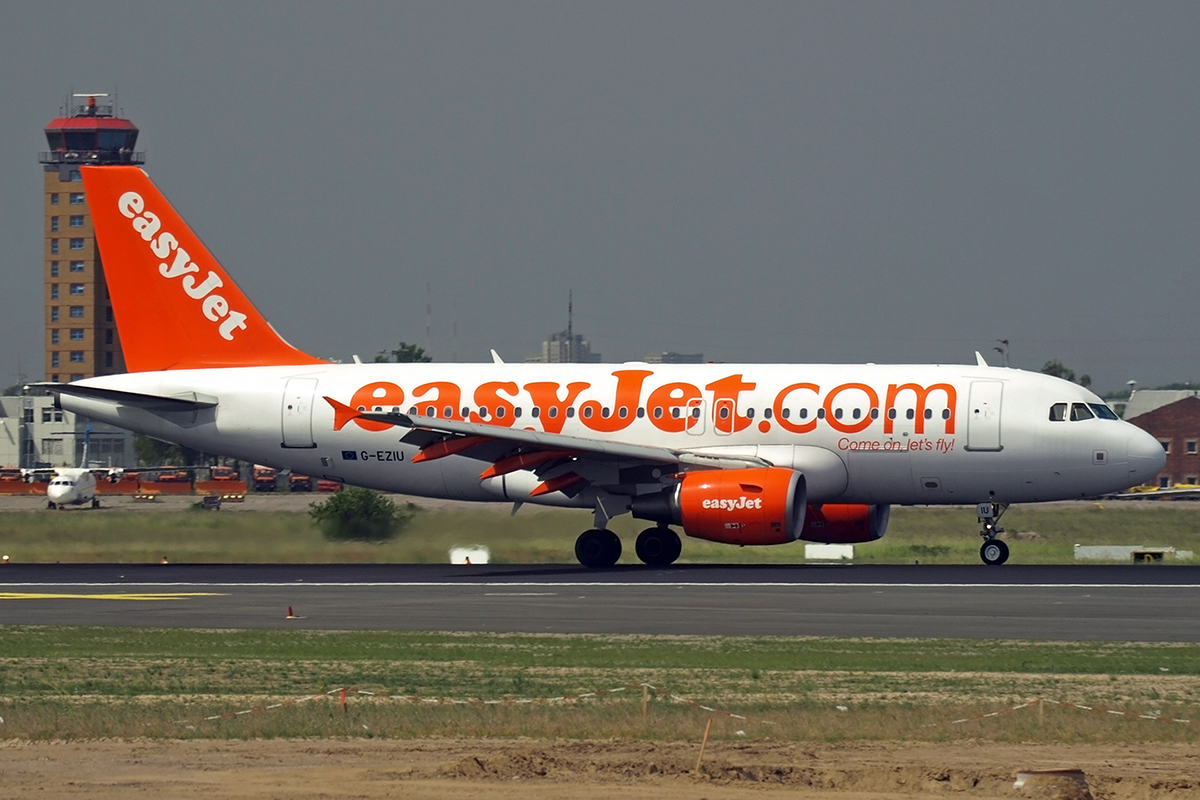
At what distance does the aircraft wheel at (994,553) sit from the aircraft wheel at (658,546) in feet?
Result: 19.8

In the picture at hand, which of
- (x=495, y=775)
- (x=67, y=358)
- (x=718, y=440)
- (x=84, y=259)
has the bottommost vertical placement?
(x=495, y=775)

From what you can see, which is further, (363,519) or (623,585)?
(363,519)

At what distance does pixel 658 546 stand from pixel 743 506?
3.90 metres

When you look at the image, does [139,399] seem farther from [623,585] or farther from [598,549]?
[623,585]

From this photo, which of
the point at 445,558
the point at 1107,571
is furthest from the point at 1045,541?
the point at 445,558

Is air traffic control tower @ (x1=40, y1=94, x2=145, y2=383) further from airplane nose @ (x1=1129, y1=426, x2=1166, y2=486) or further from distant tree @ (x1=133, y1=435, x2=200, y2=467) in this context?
airplane nose @ (x1=1129, y1=426, x2=1166, y2=486)

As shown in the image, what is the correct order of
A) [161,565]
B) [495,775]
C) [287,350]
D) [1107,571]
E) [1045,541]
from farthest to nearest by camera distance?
[1045,541], [287,350], [161,565], [1107,571], [495,775]

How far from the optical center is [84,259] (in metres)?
150

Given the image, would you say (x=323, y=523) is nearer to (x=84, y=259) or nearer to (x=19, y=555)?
(x=19, y=555)

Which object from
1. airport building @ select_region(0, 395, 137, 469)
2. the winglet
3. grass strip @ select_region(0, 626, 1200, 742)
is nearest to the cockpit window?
the winglet

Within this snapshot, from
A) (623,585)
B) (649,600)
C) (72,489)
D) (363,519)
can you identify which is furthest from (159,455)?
(649,600)

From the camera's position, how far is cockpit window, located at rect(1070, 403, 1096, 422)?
32.3 metres

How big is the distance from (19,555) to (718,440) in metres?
16.2

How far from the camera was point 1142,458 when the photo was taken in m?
32.1
